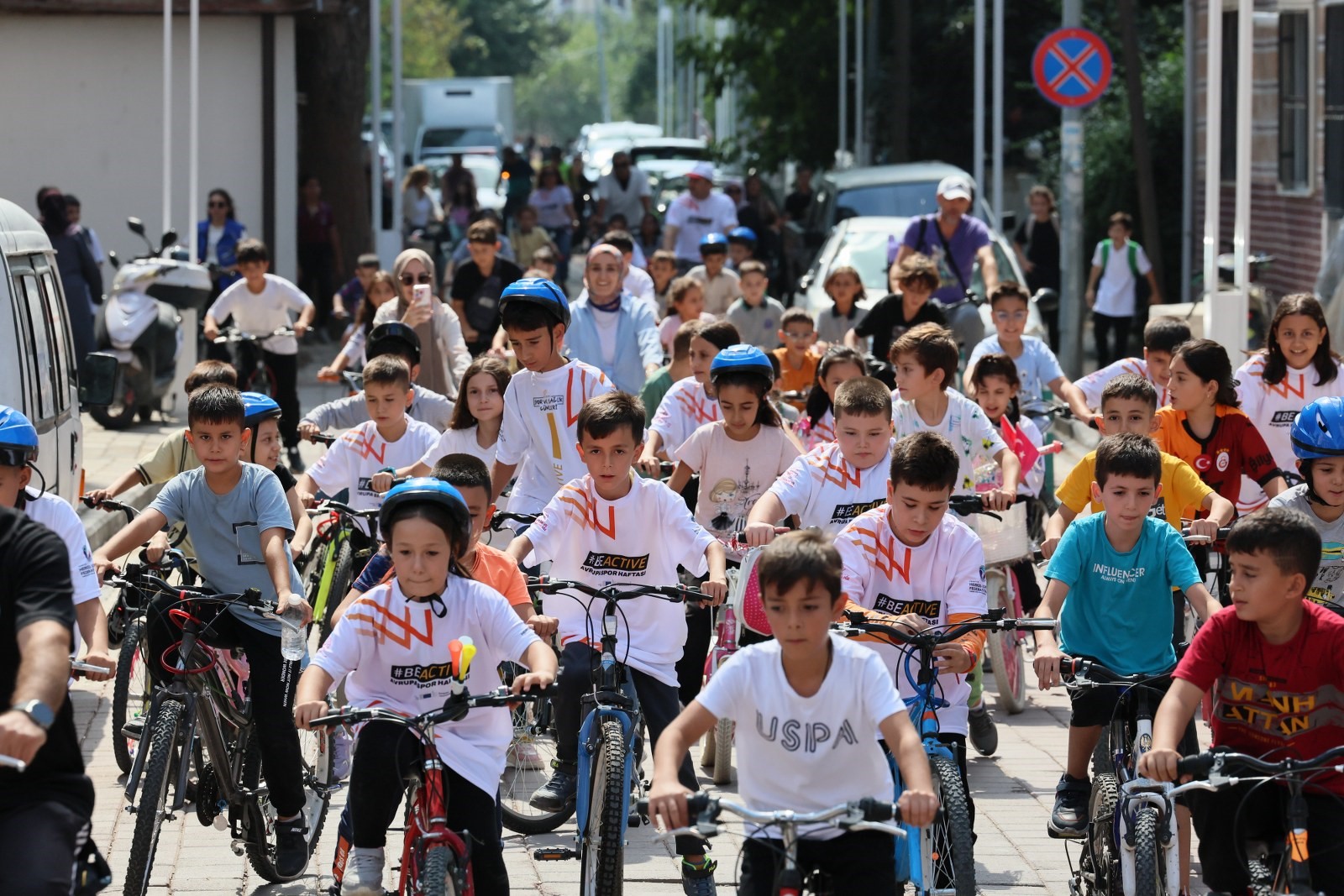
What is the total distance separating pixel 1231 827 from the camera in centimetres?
534

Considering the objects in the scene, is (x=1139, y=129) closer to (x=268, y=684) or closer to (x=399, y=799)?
(x=268, y=684)

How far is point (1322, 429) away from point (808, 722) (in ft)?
7.74

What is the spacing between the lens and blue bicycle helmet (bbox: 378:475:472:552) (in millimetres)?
5375

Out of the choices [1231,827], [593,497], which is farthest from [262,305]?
[1231,827]

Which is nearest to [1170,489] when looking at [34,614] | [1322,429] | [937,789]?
[1322,429]

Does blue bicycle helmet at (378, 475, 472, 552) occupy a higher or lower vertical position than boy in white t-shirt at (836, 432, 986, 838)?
Result: higher

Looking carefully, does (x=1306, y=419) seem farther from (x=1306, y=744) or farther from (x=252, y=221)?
(x=252, y=221)

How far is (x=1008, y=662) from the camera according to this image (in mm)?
9508

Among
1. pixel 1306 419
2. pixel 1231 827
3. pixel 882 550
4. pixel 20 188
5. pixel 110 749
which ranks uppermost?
pixel 20 188

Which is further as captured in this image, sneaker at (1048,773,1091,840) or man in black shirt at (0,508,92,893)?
sneaker at (1048,773,1091,840)

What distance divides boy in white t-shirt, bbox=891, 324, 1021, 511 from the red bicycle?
3422mm

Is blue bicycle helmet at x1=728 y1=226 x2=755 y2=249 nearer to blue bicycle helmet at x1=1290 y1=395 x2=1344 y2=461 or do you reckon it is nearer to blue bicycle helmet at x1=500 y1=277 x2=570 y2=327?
blue bicycle helmet at x1=500 y1=277 x2=570 y2=327

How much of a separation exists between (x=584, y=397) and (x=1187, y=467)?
243cm

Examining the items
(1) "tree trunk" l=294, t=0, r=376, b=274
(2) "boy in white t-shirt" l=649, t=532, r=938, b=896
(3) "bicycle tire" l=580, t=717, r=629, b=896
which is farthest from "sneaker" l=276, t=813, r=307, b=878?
(1) "tree trunk" l=294, t=0, r=376, b=274
